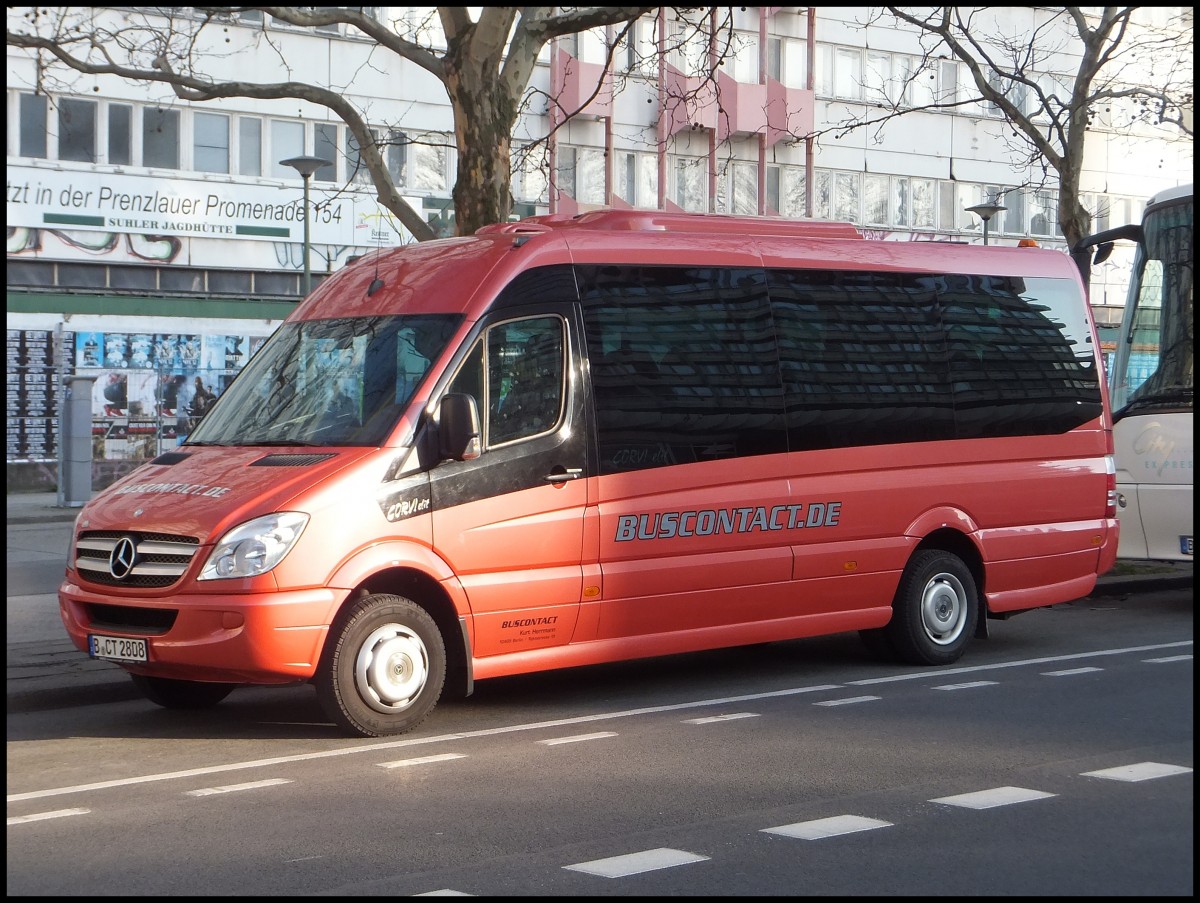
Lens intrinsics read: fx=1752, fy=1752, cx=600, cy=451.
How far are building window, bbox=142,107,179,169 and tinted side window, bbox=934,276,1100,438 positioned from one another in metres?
23.9

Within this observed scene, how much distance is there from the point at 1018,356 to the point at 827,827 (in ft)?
21.1

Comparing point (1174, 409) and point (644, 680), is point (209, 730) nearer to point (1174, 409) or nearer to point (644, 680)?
point (644, 680)

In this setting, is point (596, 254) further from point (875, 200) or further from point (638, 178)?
point (875, 200)

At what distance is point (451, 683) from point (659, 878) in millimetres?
3917

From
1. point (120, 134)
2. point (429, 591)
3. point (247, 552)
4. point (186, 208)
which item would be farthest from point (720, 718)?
point (120, 134)

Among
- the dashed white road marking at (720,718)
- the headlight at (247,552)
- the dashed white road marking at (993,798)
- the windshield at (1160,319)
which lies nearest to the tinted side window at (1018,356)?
the windshield at (1160,319)

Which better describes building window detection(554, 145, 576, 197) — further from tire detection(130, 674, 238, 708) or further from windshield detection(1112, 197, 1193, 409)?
tire detection(130, 674, 238, 708)

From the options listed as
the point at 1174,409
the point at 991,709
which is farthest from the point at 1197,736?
the point at 1174,409

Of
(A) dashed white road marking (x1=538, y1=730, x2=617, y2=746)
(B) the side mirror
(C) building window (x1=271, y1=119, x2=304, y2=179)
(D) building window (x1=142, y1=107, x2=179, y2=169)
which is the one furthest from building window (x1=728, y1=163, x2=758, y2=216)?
(A) dashed white road marking (x1=538, y1=730, x2=617, y2=746)

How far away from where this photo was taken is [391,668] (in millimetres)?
9062

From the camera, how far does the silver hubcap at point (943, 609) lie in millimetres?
11727

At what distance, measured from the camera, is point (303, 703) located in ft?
34.0

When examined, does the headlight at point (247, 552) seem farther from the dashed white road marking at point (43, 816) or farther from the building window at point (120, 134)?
the building window at point (120, 134)

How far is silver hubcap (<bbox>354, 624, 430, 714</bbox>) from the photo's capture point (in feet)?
29.5
